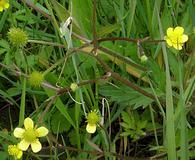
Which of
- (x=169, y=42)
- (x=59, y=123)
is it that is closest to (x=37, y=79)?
(x=59, y=123)

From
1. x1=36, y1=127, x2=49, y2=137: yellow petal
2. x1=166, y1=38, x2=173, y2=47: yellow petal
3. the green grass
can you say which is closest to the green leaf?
the green grass

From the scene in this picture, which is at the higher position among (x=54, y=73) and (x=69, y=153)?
(x=54, y=73)

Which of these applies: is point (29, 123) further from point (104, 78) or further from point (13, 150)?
point (104, 78)

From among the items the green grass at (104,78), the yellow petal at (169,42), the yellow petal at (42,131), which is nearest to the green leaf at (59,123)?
the green grass at (104,78)

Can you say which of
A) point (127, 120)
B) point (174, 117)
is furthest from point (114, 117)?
point (174, 117)

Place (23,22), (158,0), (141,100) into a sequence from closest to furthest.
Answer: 1. (141,100)
2. (158,0)
3. (23,22)

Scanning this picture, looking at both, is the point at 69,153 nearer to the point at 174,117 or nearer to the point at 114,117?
the point at 114,117
